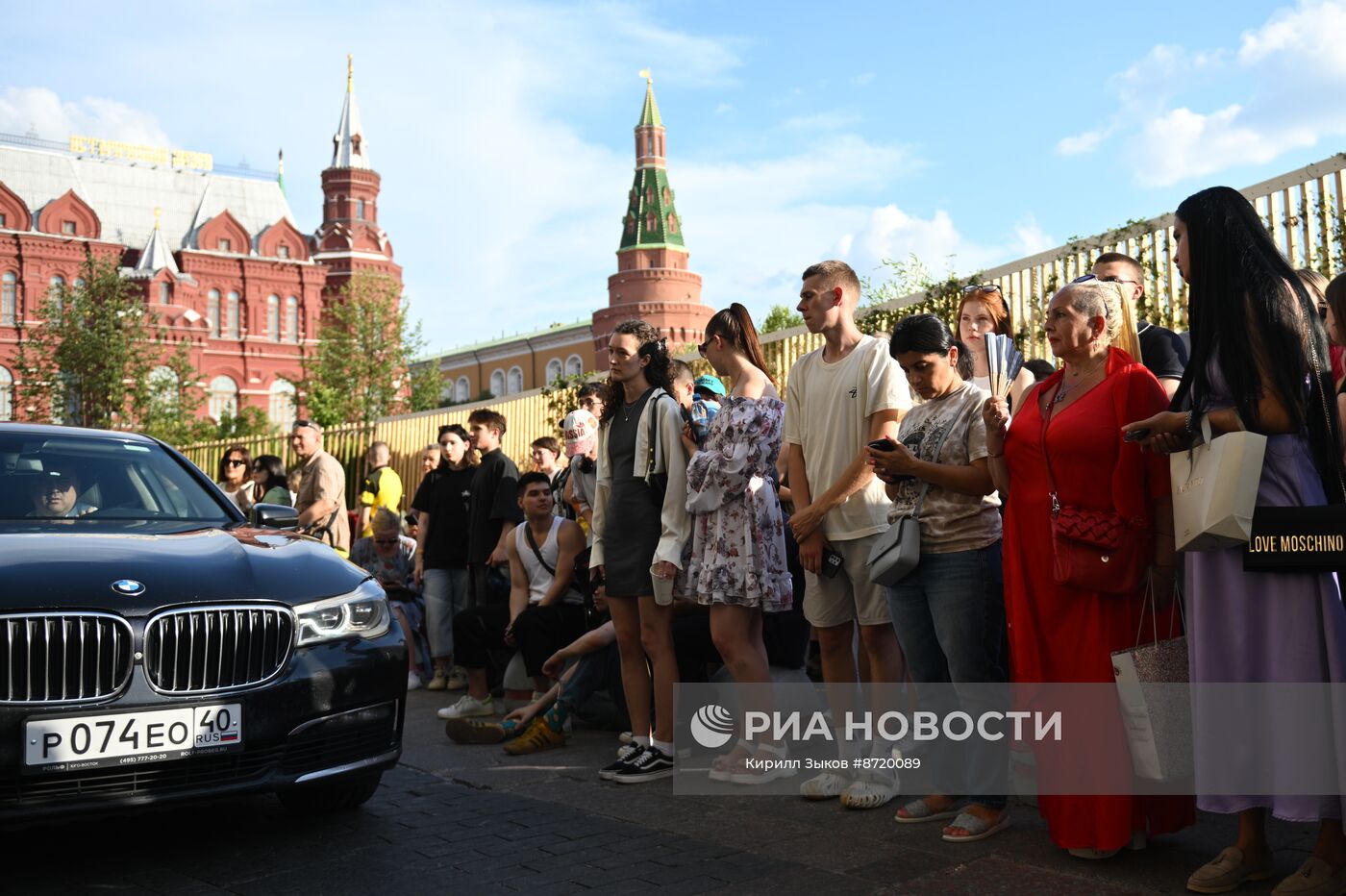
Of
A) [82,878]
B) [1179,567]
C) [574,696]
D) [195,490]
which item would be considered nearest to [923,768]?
[1179,567]

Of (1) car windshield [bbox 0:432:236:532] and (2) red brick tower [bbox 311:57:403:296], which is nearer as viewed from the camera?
(1) car windshield [bbox 0:432:236:532]

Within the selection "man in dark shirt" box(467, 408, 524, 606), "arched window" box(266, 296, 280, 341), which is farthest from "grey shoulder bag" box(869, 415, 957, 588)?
"arched window" box(266, 296, 280, 341)

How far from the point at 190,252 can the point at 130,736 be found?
83569 mm

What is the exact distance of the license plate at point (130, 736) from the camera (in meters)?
4.03

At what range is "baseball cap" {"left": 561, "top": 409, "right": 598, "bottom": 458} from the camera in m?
8.12

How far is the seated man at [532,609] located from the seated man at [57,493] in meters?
2.94

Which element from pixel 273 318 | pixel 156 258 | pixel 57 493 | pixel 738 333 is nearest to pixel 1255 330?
pixel 738 333

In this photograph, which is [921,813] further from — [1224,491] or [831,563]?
[1224,491]

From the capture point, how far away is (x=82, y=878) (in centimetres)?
430

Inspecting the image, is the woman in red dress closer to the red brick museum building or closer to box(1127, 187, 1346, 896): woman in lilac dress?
box(1127, 187, 1346, 896): woman in lilac dress

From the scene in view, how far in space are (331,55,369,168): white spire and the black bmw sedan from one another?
97.0 meters

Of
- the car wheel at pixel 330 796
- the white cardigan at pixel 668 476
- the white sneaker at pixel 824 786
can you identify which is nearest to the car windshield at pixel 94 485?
the car wheel at pixel 330 796

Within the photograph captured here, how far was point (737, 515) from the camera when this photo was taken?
576 centimetres

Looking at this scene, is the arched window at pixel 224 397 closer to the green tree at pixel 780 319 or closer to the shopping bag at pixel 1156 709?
the green tree at pixel 780 319
